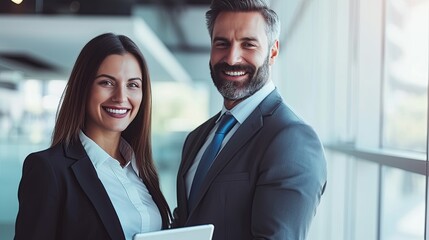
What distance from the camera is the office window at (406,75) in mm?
3486

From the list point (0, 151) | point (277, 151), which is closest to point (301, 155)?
point (277, 151)

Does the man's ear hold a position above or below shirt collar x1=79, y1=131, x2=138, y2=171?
above

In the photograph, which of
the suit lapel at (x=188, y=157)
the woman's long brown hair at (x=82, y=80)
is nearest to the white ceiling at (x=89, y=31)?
the suit lapel at (x=188, y=157)

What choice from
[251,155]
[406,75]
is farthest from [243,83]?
[406,75]

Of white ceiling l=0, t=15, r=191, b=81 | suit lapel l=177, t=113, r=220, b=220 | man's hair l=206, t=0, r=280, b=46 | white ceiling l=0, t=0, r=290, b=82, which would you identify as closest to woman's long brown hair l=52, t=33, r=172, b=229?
suit lapel l=177, t=113, r=220, b=220

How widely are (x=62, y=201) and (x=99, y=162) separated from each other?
28 centimetres

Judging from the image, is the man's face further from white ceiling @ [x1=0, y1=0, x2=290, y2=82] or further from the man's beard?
white ceiling @ [x1=0, y1=0, x2=290, y2=82]

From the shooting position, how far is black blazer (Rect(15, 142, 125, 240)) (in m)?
2.30

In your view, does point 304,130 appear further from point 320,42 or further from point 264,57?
point 320,42

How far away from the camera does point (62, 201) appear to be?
7.78ft

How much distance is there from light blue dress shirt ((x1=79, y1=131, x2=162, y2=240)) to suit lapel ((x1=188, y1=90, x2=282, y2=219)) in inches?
9.7

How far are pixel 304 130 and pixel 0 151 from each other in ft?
32.2

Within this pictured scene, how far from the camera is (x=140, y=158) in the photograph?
113 inches

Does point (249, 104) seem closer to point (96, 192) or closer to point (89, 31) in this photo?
point (96, 192)
